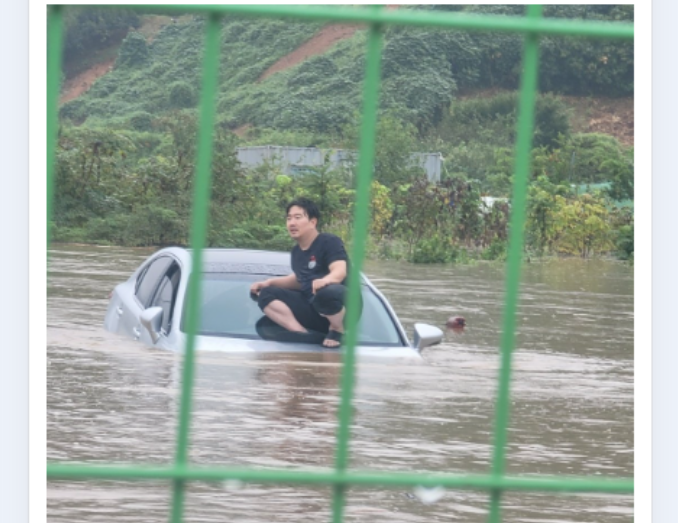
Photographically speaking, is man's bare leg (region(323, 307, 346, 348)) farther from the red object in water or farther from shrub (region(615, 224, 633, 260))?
shrub (region(615, 224, 633, 260))

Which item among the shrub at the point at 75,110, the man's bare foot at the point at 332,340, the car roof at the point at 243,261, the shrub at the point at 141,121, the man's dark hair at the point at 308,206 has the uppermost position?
the shrub at the point at 75,110

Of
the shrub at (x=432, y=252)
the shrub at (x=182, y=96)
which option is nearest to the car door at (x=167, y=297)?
the shrub at (x=432, y=252)

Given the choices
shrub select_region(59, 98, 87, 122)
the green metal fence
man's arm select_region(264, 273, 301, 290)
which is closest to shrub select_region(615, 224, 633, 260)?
man's arm select_region(264, 273, 301, 290)

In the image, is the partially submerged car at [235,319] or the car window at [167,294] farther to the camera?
the car window at [167,294]

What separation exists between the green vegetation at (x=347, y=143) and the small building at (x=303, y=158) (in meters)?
0.58

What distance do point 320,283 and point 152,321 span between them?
1.11 m

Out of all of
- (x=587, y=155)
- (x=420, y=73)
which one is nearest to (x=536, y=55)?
(x=587, y=155)

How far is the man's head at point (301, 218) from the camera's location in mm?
7527

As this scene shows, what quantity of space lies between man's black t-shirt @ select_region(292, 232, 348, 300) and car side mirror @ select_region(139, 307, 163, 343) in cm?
85

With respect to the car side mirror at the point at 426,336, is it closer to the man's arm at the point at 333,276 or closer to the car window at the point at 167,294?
the man's arm at the point at 333,276

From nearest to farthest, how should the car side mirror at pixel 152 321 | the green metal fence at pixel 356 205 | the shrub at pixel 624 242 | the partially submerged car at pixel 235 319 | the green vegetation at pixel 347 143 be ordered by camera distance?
the green metal fence at pixel 356 205 < the partially submerged car at pixel 235 319 < the car side mirror at pixel 152 321 < the green vegetation at pixel 347 143 < the shrub at pixel 624 242

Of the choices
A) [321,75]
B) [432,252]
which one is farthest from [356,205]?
[321,75]

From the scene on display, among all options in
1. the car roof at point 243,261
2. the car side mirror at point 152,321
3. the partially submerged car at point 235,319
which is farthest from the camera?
the car roof at point 243,261

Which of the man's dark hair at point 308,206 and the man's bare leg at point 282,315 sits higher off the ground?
the man's dark hair at point 308,206
